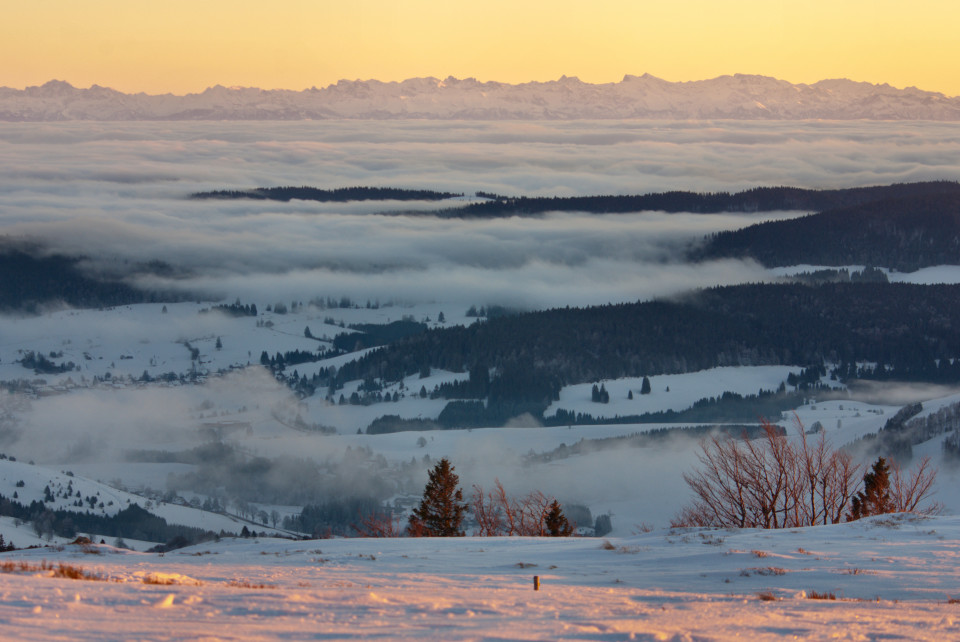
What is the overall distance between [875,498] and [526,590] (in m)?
42.7

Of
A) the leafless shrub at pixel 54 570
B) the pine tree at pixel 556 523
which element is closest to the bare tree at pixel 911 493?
the pine tree at pixel 556 523

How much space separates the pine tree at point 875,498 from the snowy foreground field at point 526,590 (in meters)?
25.0

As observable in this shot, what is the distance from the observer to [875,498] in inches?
2347

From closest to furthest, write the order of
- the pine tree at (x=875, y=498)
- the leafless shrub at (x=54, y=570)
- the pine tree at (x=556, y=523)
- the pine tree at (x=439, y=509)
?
the leafless shrub at (x=54, y=570), the pine tree at (x=875, y=498), the pine tree at (x=556, y=523), the pine tree at (x=439, y=509)

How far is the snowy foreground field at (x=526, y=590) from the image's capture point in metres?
18.5

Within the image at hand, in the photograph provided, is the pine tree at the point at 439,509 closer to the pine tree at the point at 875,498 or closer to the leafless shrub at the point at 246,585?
the pine tree at the point at 875,498

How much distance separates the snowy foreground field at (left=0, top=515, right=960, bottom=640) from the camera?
60.5ft

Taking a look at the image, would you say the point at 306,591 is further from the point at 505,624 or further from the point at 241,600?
→ the point at 505,624

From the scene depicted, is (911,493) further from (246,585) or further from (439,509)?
(246,585)

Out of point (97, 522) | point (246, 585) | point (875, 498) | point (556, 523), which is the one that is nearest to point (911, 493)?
point (875, 498)

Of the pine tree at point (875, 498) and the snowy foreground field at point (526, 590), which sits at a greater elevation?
the snowy foreground field at point (526, 590)

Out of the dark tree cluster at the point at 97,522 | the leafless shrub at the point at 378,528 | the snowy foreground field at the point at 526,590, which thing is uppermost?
the snowy foreground field at the point at 526,590

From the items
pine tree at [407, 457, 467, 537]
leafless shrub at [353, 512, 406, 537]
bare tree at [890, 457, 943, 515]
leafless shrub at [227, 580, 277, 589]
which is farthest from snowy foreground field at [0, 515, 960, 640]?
pine tree at [407, 457, 467, 537]

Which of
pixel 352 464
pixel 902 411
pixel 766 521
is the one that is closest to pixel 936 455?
pixel 902 411
